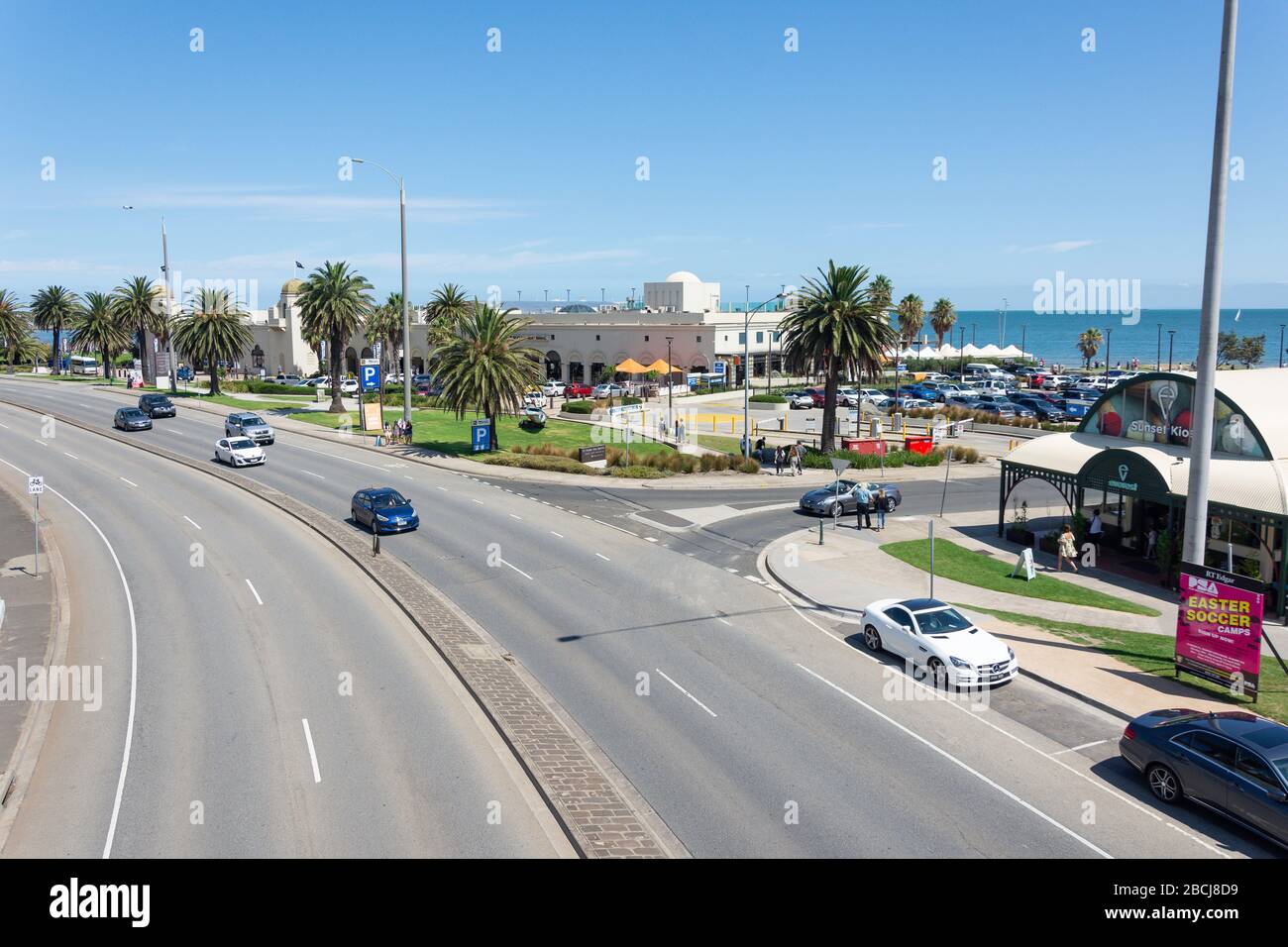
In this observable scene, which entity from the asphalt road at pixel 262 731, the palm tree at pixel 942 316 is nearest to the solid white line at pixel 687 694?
the asphalt road at pixel 262 731

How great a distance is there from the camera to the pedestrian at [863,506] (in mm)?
35906

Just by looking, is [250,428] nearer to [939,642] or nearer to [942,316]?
[939,642]

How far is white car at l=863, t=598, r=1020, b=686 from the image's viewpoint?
19500 mm

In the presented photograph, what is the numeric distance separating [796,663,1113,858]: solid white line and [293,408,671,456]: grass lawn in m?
32.1

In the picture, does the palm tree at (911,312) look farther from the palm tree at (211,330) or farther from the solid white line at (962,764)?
the solid white line at (962,764)

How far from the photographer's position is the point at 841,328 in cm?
4781

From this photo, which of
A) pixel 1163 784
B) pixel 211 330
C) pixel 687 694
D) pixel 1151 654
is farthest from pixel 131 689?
pixel 211 330

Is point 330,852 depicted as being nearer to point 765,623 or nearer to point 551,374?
point 765,623

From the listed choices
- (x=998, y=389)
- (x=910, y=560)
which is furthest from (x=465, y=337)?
(x=998, y=389)

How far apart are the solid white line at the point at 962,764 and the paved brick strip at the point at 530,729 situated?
222 inches

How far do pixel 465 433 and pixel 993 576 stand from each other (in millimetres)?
36580

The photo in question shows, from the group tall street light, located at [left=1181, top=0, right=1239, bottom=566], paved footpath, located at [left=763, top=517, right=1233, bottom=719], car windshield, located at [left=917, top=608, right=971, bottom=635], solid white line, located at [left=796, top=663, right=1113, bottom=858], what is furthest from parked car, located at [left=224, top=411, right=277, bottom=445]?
tall street light, located at [left=1181, top=0, right=1239, bottom=566]

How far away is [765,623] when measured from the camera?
23.9m
